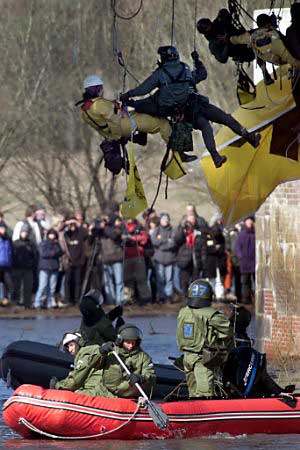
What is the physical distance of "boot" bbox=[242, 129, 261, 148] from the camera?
67.3 feet

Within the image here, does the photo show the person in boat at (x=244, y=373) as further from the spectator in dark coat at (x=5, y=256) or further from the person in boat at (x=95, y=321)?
the spectator in dark coat at (x=5, y=256)

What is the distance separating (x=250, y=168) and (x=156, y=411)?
5.94 meters

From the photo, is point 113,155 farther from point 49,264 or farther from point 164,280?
point 164,280

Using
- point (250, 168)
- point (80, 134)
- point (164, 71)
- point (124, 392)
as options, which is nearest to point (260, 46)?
point (164, 71)

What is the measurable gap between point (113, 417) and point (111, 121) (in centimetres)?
391

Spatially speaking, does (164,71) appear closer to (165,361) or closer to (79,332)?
(79,332)

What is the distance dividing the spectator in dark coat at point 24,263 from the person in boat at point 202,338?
45.5ft

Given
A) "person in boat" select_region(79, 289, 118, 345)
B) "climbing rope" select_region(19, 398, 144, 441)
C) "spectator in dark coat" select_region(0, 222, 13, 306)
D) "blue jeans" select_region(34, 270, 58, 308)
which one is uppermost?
"spectator in dark coat" select_region(0, 222, 13, 306)

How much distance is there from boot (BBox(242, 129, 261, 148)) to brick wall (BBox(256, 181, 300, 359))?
3381mm

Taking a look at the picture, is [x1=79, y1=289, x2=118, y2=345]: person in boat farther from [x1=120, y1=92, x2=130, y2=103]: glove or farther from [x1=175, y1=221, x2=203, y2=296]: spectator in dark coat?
[x1=175, y1=221, x2=203, y2=296]: spectator in dark coat

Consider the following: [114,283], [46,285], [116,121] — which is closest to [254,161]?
[116,121]

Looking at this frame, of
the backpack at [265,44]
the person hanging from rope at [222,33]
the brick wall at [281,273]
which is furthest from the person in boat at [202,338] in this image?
the brick wall at [281,273]

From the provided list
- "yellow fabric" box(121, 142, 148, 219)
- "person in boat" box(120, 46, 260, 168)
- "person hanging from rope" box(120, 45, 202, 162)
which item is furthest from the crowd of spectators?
"person hanging from rope" box(120, 45, 202, 162)

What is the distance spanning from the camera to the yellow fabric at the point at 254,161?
22000 mm
